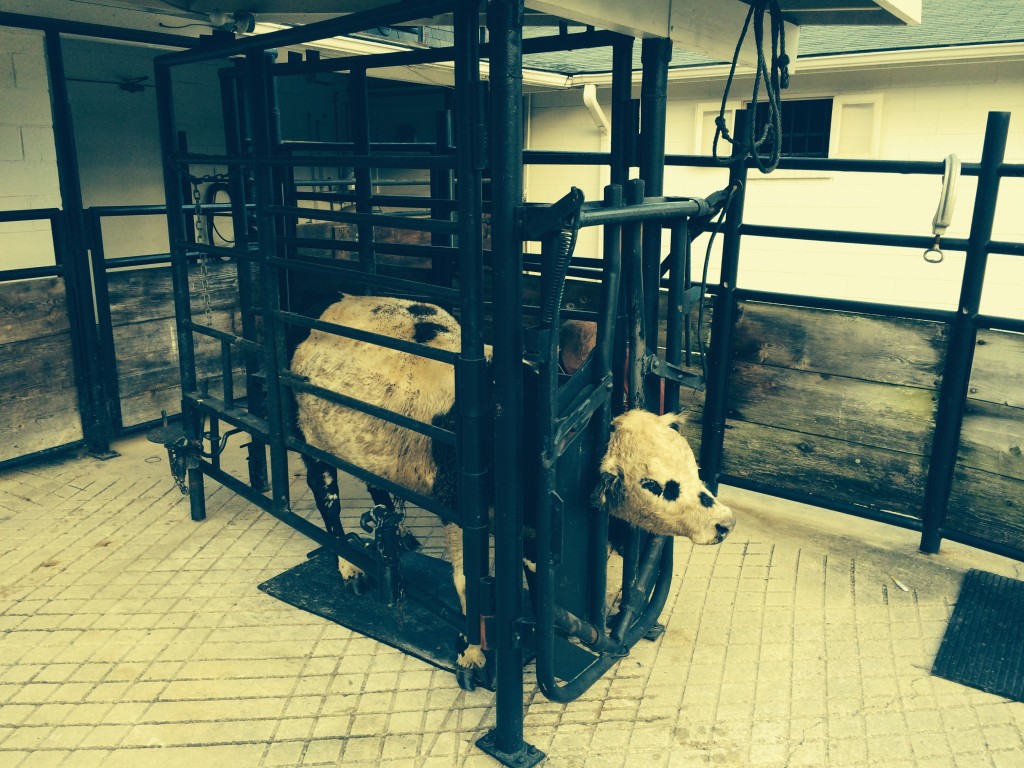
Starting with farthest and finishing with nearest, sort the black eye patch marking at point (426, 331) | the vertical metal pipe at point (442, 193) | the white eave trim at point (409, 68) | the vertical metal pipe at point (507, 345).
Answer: the white eave trim at point (409, 68)
the vertical metal pipe at point (442, 193)
the black eye patch marking at point (426, 331)
the vertical metal pipe at point (507, 345)

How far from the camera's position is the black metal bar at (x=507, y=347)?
2672mm

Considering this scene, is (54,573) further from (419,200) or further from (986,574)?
(986,574)

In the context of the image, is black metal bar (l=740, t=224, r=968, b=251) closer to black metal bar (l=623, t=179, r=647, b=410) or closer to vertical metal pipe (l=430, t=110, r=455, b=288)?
black metal bar (l=623, t=179, r=647, b=410)

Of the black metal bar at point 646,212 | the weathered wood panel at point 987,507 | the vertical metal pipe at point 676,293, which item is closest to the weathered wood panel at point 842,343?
the weathered wood panel at point 987,507

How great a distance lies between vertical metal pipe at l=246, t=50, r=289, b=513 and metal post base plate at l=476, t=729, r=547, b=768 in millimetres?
1791

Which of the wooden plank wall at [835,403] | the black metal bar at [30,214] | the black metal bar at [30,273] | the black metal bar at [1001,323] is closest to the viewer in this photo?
the black metal bar at [1001,323]

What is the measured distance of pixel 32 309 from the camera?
19.9 feet

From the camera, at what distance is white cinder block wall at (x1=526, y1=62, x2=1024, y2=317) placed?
962 centimetres

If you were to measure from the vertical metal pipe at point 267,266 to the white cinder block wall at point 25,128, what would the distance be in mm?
3171

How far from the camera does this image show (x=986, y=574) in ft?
15.4

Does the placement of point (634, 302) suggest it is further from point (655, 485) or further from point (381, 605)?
point (381, 605)

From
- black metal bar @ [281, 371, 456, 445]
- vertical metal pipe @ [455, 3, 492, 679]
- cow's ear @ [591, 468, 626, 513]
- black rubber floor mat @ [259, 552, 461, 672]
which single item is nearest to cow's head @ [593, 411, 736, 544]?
cow's ear @ [591, 468, 626, 513]

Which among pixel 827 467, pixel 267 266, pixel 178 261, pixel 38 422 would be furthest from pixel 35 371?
pixel 827 467

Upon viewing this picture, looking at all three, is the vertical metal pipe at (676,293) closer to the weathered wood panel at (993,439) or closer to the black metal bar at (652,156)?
the black metal bar at (652,156)
